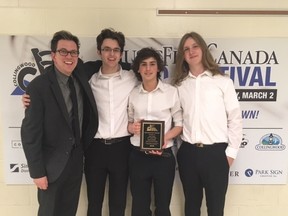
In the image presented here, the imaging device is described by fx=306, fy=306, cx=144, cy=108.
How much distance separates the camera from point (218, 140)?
6.24 feet

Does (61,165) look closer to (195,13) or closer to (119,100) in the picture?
(119,100)

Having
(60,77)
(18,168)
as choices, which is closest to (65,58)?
(60,77)

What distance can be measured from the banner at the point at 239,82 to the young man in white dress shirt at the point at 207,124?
0.89ft

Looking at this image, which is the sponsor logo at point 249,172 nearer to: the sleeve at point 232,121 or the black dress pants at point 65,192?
the sleeve at point 232,121

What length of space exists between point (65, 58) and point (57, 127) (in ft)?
1.28

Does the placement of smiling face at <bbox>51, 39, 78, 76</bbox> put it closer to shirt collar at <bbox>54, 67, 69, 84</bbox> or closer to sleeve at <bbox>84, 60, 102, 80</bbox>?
shirt collar at <bbox>54, 67, 69, 84</bbox>

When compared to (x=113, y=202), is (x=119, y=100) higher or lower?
higher

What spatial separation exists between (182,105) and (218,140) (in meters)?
0.31

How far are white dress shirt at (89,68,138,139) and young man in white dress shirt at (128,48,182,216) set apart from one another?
5 centimetres

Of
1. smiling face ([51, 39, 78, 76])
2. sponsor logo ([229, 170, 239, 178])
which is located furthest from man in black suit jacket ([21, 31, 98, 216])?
sponsor logo ([229, 170, 239, 178])

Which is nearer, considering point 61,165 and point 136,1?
point 61,165

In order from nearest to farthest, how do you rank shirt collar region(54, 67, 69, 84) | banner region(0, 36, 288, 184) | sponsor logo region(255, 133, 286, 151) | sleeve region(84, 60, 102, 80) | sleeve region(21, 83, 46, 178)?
sleeve region(21, 83, 46, 178) < shirt collar region(54, 67, 69, 84) < sleeve region(84, 60, 102, 80) < banner region(0, 36, 288, 184) < sponsor logo region(255, 133, 286, 151)

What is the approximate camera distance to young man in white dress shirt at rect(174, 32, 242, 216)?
1892mm

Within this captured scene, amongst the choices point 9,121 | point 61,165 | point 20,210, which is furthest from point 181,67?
point 20,210
